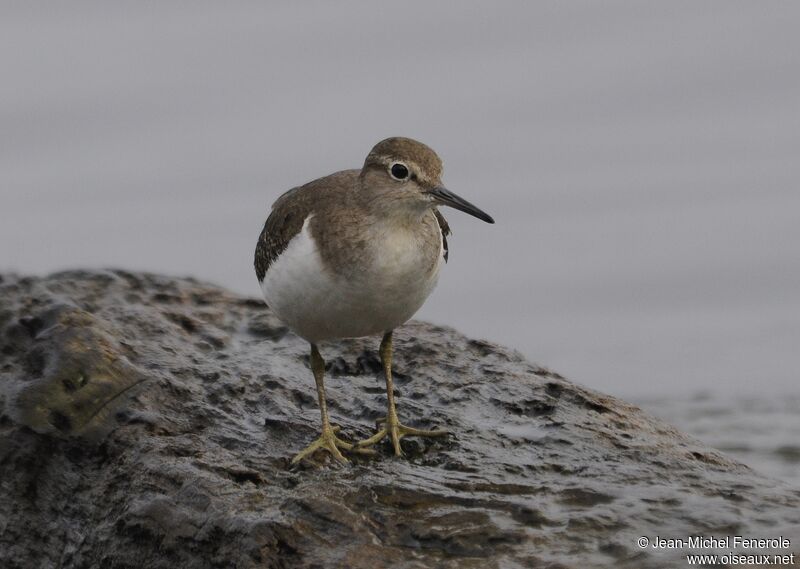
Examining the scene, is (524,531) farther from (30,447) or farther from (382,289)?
(30,447)

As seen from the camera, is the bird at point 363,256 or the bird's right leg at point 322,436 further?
the bird at point 363,256

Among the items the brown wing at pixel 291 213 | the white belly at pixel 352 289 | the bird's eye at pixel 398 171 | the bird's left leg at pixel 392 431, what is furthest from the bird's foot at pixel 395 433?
the bird's eye at pixel 398 171

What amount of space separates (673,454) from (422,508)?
151 cm

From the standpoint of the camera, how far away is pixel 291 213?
6895 millimetres

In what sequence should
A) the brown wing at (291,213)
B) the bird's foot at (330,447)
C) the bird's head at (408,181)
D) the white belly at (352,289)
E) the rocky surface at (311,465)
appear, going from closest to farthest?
the rocky surface at (311,465) < the bird's foot at (330,447) < the white belly at (352,289) < the bird's head at (408,181) < the brown wing at (291,213)

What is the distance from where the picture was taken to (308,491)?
5594 millimetres

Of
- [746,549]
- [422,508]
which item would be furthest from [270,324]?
[746,549]

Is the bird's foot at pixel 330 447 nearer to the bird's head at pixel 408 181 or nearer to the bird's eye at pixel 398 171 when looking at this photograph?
the bird's head at pixel 408 181

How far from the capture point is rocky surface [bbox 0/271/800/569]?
5188 mm

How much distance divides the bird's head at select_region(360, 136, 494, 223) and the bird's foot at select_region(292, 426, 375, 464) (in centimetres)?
129

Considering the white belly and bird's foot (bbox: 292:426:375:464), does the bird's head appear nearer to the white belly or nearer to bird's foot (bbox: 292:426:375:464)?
the white belly

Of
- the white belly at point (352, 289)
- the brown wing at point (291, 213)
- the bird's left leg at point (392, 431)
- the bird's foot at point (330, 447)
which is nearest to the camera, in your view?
the bird's foot at point (330, 447)

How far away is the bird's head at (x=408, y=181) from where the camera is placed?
21.7 feet

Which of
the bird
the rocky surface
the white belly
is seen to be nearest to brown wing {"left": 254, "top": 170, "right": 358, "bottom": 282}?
the bird
